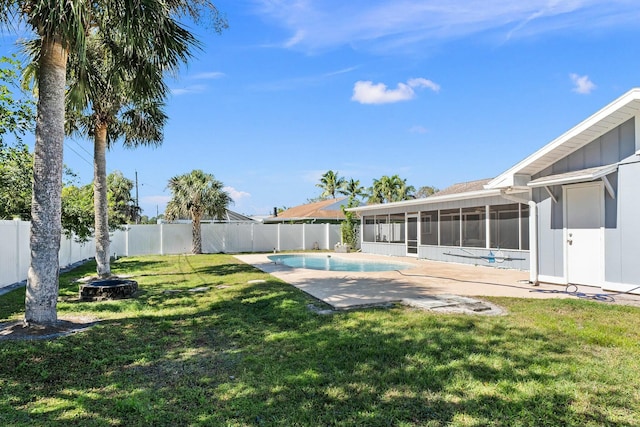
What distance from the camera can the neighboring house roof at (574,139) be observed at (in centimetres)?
751

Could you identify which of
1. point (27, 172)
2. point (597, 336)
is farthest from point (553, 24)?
point (27, 172)

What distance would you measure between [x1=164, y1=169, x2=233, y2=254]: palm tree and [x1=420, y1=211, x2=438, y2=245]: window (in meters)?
11.8

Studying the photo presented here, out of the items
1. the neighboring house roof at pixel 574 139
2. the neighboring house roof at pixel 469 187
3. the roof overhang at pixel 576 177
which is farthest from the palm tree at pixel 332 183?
the roof overhang at pixel 576 177

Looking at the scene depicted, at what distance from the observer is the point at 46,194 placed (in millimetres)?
5730

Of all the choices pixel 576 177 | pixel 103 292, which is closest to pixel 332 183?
pixel 576 177

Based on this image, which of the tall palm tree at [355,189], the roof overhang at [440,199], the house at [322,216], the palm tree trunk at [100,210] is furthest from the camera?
the tall palm tree at [355,189]

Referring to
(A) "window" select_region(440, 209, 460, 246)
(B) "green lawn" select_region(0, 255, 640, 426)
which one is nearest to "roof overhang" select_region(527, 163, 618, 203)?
(B) "green lawn" select_region(0, 255, 640, 426)

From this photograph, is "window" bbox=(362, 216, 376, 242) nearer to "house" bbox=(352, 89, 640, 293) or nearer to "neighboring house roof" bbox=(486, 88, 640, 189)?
"house" bbox=(352, 89, 640, 293)

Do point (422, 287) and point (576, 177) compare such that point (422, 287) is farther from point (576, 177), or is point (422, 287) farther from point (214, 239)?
point (214, 239)

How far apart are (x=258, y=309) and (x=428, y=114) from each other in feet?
67.4

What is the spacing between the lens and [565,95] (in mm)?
17422

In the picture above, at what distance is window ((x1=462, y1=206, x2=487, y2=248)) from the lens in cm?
1441

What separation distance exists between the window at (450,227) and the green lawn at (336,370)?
9.10 metres

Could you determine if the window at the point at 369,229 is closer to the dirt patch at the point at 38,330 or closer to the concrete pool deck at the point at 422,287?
the concrete pool deck at the point at 422,287
